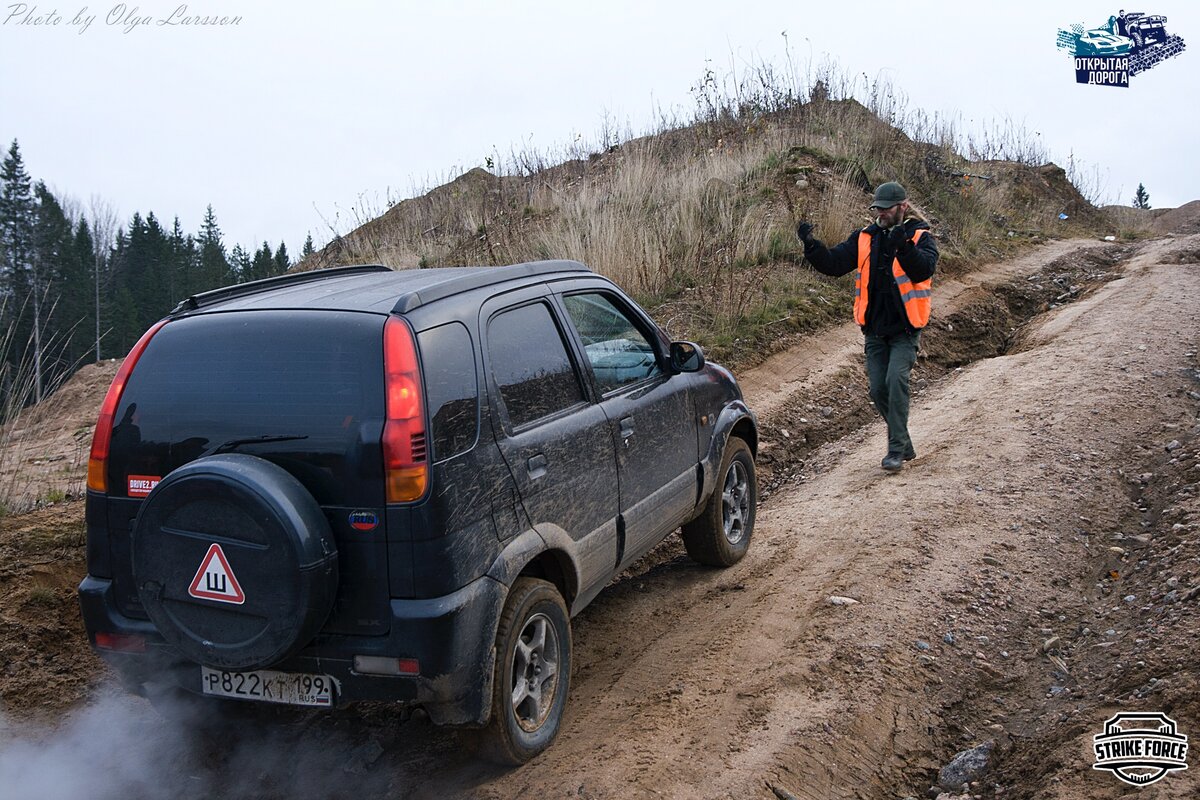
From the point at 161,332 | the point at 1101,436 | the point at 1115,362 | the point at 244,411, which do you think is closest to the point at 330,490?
the point at 244,411

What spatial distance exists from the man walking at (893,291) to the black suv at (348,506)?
392cm

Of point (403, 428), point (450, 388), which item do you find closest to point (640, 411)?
point (450, 388)

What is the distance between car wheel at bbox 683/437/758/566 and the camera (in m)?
5.44

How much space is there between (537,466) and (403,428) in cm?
70

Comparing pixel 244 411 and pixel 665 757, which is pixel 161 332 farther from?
pixel 665 757

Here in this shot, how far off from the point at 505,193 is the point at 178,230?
159 feet

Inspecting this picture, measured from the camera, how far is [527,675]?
3.62 metres

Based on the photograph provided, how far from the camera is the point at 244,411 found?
316 centimetres

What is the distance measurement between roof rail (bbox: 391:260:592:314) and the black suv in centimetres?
1

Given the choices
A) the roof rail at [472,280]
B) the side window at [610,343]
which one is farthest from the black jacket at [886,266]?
the roof rail at [472,280]

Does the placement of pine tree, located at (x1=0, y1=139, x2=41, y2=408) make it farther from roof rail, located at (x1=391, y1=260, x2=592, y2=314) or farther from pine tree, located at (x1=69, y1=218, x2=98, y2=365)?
roof rail, located at (x1=391, y1=260, x2=592, y2=314)

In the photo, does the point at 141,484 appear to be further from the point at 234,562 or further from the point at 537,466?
the point at 537,466

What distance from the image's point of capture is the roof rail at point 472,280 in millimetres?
3279

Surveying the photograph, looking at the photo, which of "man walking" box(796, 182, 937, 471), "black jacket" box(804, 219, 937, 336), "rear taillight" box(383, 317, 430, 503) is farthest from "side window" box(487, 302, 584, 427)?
"black jacket" box(804, 219, 937, 336)
